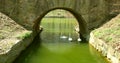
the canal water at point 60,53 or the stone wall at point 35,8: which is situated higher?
the stone wall at point 35,8

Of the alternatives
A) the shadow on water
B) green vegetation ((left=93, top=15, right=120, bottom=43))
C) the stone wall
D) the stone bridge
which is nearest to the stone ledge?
green vegetation ((left=93, top=15, right=120, bottom=43))

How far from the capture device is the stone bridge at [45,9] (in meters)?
20.4

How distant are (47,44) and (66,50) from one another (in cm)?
253

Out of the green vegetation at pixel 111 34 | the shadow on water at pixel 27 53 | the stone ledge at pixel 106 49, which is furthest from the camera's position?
the green vegetation at pixel 111 34

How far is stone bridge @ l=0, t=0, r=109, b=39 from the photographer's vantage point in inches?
805

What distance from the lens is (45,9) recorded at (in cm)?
2058

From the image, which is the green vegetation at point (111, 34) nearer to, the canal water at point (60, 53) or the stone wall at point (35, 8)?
the canal water at point (60, 53)

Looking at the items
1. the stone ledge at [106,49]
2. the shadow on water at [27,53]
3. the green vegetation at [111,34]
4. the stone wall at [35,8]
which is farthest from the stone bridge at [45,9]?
the stone ledge at [106,49]

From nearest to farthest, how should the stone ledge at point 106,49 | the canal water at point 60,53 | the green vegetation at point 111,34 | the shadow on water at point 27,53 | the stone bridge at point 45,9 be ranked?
the stone ledge at point 106,49
the shadow on water at point 27,53
the canal water at point 60,53
the green vegetation at point 111,34
the stone bridge at point 45,9

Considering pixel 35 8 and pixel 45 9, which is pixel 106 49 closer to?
pixel 45 9

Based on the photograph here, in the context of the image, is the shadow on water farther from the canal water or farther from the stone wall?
the stone wall

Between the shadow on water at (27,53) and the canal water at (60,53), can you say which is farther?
the canal water at (60,53)

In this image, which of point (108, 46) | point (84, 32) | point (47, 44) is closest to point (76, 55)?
point (108, 46)

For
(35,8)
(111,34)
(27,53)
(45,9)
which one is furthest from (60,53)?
(35,8)
